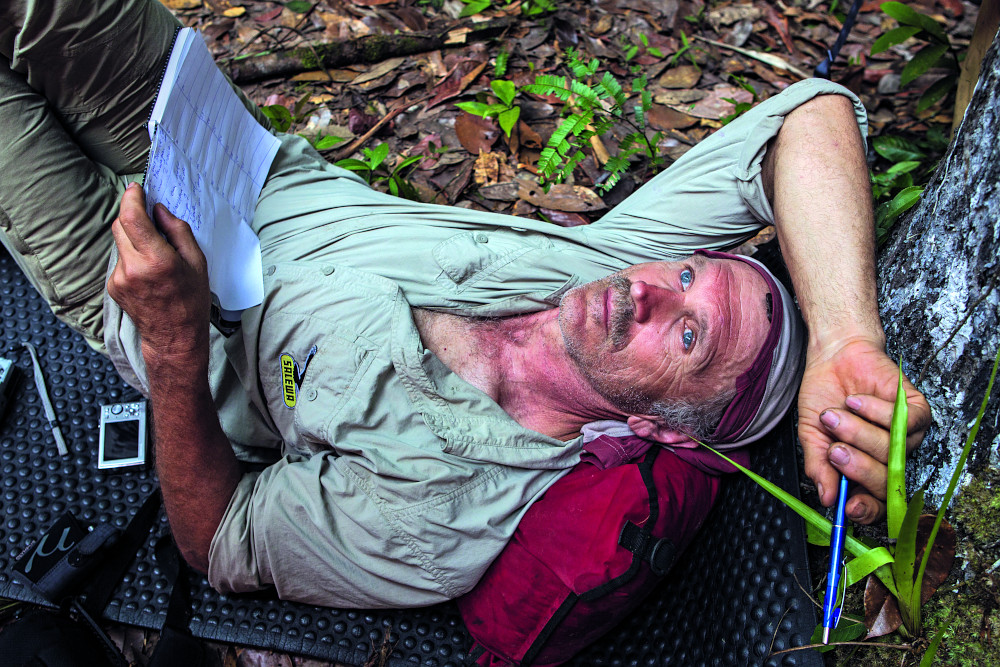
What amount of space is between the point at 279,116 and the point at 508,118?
4.70ft

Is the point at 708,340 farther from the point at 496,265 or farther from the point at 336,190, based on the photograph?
the point at 336,190

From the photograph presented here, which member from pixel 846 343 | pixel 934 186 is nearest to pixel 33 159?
pixel 846 343

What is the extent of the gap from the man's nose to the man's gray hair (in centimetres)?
35

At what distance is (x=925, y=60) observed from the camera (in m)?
3.44

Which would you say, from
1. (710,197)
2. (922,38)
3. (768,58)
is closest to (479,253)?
(710,197)

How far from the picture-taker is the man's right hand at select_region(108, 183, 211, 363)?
1855mm

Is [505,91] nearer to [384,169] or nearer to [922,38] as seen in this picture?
[384,169]

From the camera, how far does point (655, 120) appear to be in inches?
165

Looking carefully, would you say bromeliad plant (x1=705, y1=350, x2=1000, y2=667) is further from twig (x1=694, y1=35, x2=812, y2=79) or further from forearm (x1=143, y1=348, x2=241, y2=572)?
twig (x1=694, y1=35, x2=812, y2=79)

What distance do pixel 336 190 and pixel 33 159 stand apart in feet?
3.80

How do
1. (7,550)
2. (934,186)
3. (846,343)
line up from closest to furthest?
(846,343)
(934,186)
(7,550)

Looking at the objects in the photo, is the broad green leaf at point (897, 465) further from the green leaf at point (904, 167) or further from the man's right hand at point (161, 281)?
the green leaf at point (904, 167)

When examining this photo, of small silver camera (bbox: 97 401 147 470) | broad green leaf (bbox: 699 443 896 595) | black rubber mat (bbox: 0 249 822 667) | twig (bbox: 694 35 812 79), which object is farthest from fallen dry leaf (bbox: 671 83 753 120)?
small silver camera (bbox: 97 401 147 470)

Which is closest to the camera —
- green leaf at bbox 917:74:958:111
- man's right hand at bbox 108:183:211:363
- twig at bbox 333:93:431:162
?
man's right hand at bbox 108:183:211:363
